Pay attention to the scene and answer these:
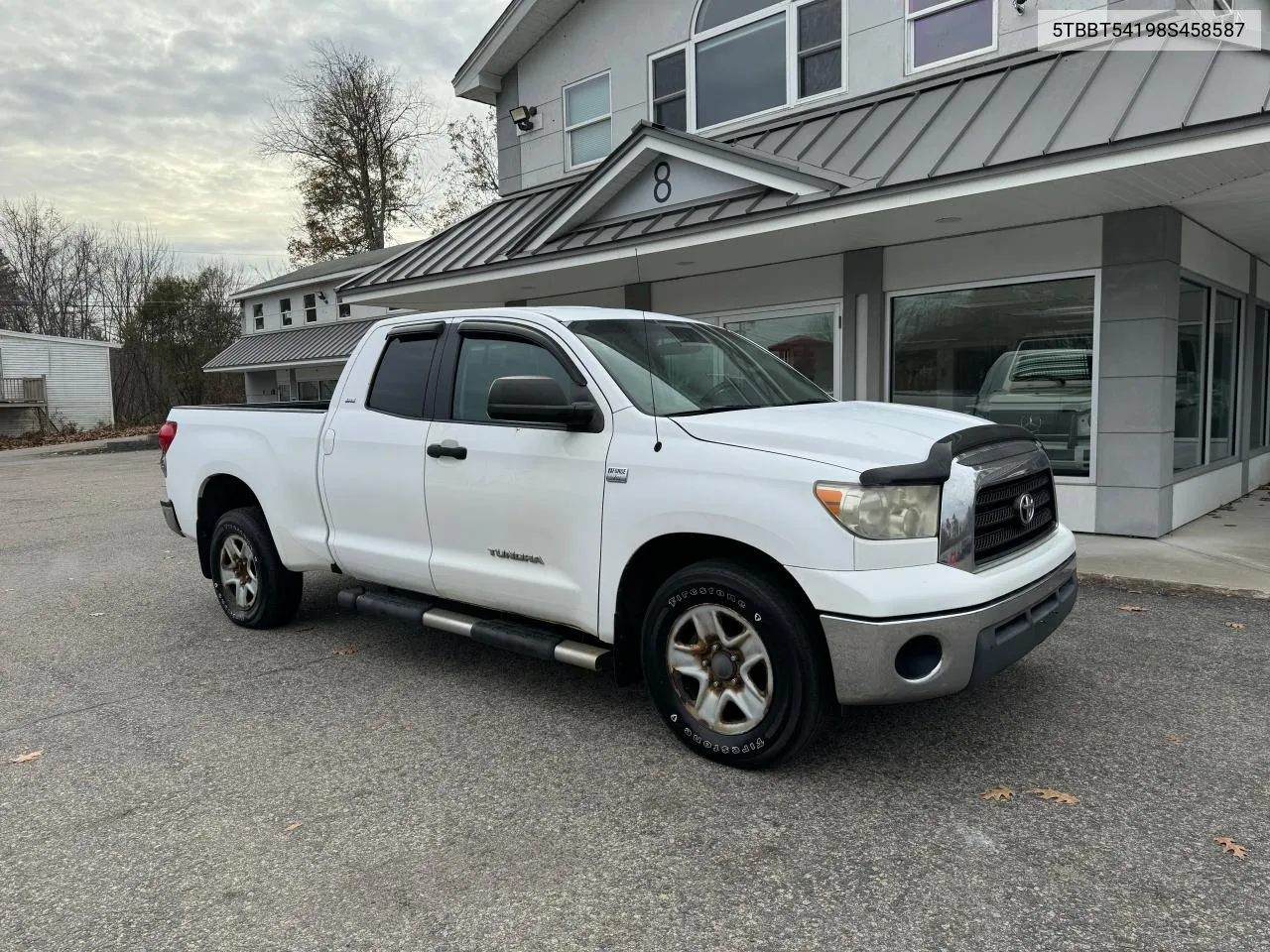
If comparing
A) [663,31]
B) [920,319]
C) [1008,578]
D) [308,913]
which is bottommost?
[308,913]

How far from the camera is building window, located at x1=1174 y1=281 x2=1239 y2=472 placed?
28.1ft

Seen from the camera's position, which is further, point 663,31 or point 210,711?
point 663,31

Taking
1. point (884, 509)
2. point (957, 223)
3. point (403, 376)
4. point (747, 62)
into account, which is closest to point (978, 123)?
point (957, 223)

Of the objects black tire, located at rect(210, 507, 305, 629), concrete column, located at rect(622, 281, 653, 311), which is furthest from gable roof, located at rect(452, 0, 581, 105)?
black tire, located at rect(210, 507, 305, 629)

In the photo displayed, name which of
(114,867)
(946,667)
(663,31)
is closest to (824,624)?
(946,667)

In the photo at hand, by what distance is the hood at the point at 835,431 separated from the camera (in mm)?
3287

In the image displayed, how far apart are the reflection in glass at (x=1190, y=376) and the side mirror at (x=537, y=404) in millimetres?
6958

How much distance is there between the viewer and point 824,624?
3213 millimetres

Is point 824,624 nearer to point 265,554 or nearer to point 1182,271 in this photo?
point 265,554

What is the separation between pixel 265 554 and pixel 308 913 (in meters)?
3.28

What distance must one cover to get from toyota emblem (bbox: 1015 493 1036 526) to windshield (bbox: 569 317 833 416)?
1182mm

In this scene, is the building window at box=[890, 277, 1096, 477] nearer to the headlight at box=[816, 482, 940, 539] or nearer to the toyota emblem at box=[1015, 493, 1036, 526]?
the toyota emblem at box=[1015, 493, 1036, 526]

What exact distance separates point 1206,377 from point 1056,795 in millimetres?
7787

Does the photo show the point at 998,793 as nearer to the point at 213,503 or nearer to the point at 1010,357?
the point at 213,503
